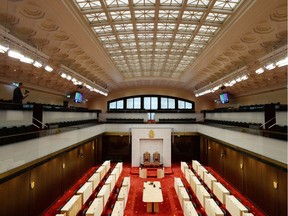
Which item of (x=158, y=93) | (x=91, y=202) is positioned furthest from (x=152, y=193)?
(x=158, y=93)

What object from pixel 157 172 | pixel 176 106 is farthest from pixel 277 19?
pixel 176 106

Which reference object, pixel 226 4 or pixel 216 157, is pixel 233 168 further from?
pixel 226 4

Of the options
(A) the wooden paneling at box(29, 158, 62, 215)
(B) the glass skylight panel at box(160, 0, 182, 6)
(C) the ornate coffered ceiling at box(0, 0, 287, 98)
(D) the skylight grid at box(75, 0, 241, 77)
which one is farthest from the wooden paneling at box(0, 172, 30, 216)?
(B) the glass skylight panel at box(160, 0, 182, 6)

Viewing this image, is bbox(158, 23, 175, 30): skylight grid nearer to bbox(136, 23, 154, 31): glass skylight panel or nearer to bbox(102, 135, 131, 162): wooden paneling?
bbox(136, 23, 154, 31): glass skylight panel

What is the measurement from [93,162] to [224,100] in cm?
1334

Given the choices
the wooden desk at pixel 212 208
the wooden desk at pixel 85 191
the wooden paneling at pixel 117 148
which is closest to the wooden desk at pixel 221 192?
the wooden desk at pixel 212 208

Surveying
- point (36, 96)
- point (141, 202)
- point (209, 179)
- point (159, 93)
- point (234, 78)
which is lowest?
point (141, 202)

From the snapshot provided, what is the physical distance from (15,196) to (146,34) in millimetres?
10552

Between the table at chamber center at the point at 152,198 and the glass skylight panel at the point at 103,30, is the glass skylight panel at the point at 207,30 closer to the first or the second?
the glass skylight panel at the point at 103,30

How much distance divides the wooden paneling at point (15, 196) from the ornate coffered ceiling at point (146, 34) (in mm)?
5412

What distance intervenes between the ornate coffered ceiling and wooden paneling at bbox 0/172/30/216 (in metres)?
5.41

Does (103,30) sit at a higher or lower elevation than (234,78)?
higher

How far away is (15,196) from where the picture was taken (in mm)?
7344

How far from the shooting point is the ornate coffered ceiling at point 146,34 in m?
7.58
